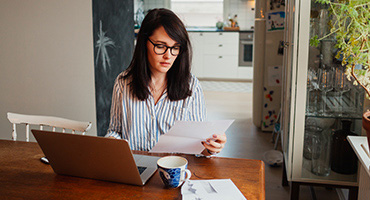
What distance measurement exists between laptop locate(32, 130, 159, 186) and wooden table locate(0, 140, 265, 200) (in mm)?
25

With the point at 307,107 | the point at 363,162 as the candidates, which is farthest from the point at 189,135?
the point at 307,107

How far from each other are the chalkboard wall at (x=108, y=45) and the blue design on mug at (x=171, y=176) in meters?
1.86

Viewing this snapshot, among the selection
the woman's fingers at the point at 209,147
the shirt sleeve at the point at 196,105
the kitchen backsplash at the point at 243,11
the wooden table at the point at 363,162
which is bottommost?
the wooden table at the point at 363,162

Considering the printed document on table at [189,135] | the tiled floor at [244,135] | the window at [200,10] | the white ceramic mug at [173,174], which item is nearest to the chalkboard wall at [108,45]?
the tiled floor at [244,135]

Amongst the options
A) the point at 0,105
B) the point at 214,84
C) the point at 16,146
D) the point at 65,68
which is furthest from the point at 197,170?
the point at 214,84

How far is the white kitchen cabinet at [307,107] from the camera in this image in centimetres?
210

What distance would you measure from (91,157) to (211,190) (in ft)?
1.24

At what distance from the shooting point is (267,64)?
3957mm

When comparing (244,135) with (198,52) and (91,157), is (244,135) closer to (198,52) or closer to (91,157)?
(91,157)

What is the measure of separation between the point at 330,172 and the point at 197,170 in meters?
1.34

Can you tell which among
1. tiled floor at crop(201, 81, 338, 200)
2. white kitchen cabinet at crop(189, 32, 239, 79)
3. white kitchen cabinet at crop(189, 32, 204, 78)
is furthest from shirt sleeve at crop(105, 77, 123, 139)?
white kitchen cabinet at crop(189, 32, 204, 78)

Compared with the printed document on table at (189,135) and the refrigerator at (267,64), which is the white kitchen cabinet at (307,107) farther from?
the refrigerator at (267,64)

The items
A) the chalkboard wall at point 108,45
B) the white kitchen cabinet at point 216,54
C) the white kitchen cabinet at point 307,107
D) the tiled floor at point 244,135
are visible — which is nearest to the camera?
the white kitchen cabinet at point 307,107

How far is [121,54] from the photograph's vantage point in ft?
10.6
